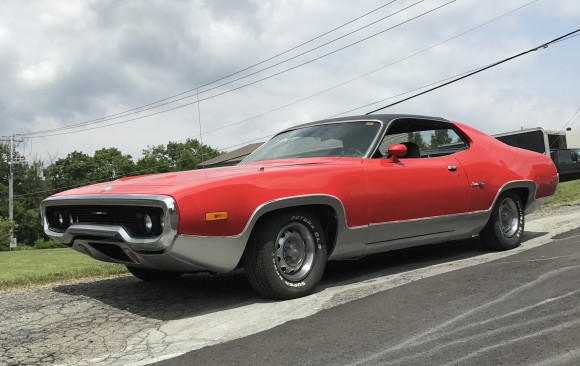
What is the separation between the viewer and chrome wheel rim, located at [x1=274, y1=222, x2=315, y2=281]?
14.5 feet

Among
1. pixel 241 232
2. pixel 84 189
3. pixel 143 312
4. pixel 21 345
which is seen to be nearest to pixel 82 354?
pixel 21 345

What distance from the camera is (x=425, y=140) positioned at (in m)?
6.06

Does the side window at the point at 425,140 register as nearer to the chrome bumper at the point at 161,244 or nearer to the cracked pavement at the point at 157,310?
the cracked pavement at the point at 157,310

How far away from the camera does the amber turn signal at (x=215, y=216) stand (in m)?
3.97

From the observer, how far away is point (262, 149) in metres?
6.11

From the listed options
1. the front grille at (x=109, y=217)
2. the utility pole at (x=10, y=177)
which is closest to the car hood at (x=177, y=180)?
the front grille at (x=109, y=217)

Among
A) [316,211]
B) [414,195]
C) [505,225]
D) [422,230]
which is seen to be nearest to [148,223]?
[316,211]

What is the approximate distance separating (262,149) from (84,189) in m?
2.01

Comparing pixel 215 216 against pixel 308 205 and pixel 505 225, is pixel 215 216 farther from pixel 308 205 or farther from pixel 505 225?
pixel 505 225

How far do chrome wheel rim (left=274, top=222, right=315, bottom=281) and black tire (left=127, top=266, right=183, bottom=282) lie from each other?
1600mm

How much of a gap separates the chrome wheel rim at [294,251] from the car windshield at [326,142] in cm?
103

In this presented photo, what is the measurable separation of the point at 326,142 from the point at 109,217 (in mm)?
2211

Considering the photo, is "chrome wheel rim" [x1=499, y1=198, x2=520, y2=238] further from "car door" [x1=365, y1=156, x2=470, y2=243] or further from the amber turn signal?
the amber turn signal

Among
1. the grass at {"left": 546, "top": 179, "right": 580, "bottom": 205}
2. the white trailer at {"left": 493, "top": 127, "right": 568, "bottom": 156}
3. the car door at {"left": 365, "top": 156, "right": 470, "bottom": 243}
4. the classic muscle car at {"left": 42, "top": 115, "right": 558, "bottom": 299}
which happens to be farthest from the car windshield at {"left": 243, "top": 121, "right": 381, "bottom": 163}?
the white trailer at {"left": 493, "top": 127, "right": 568, "bottom": 156}
